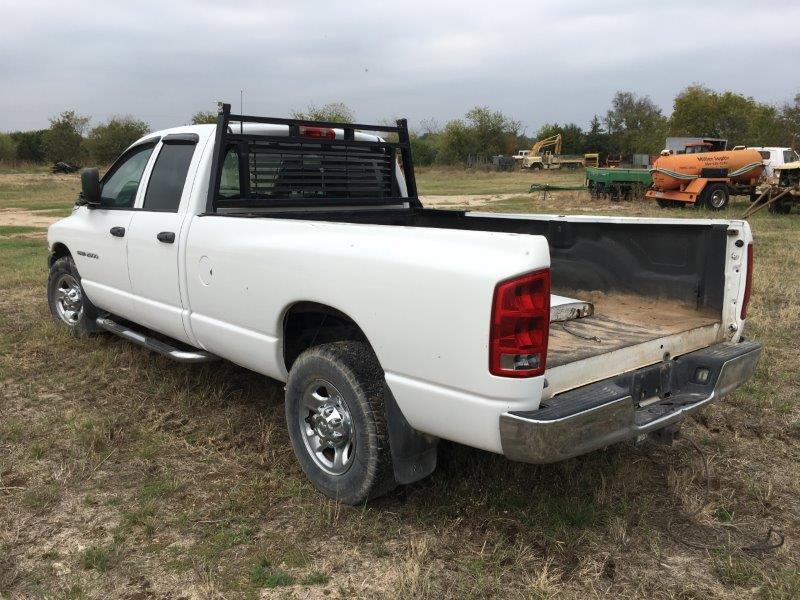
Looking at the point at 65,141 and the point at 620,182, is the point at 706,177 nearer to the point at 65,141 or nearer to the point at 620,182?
the point at 620,182

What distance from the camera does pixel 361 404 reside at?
3.19 meters

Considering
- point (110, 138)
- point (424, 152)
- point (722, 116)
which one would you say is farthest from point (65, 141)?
point (722, 116)

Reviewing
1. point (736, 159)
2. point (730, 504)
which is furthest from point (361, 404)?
point (736, 159)

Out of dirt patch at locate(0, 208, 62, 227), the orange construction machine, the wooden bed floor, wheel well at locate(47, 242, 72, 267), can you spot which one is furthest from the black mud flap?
the orange construction machine

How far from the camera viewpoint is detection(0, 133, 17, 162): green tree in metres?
60.8

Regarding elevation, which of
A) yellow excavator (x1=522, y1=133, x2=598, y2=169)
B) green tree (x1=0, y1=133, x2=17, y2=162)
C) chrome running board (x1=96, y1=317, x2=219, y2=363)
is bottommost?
chrome running board (x1=96, y1=317, x2=219, y2=363)

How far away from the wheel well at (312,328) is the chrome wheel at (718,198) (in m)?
20.5

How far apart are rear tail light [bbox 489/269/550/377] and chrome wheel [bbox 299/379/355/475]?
995 millimetres

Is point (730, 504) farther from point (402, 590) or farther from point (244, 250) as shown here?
point (244, 250)

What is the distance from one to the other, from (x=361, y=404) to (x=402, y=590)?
0.81 meters

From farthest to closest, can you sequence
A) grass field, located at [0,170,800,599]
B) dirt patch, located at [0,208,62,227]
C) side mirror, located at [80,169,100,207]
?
dirt patch, located at [0,208,62,227] < side mirror, located at [80,169,100,207] < grass field, located at [0,170,800,599]

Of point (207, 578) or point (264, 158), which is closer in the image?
point (207, 578)

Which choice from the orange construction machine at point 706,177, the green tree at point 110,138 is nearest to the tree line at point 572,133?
the green tree at point 110,138

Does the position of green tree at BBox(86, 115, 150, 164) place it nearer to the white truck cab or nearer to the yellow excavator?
the yellow excavator
